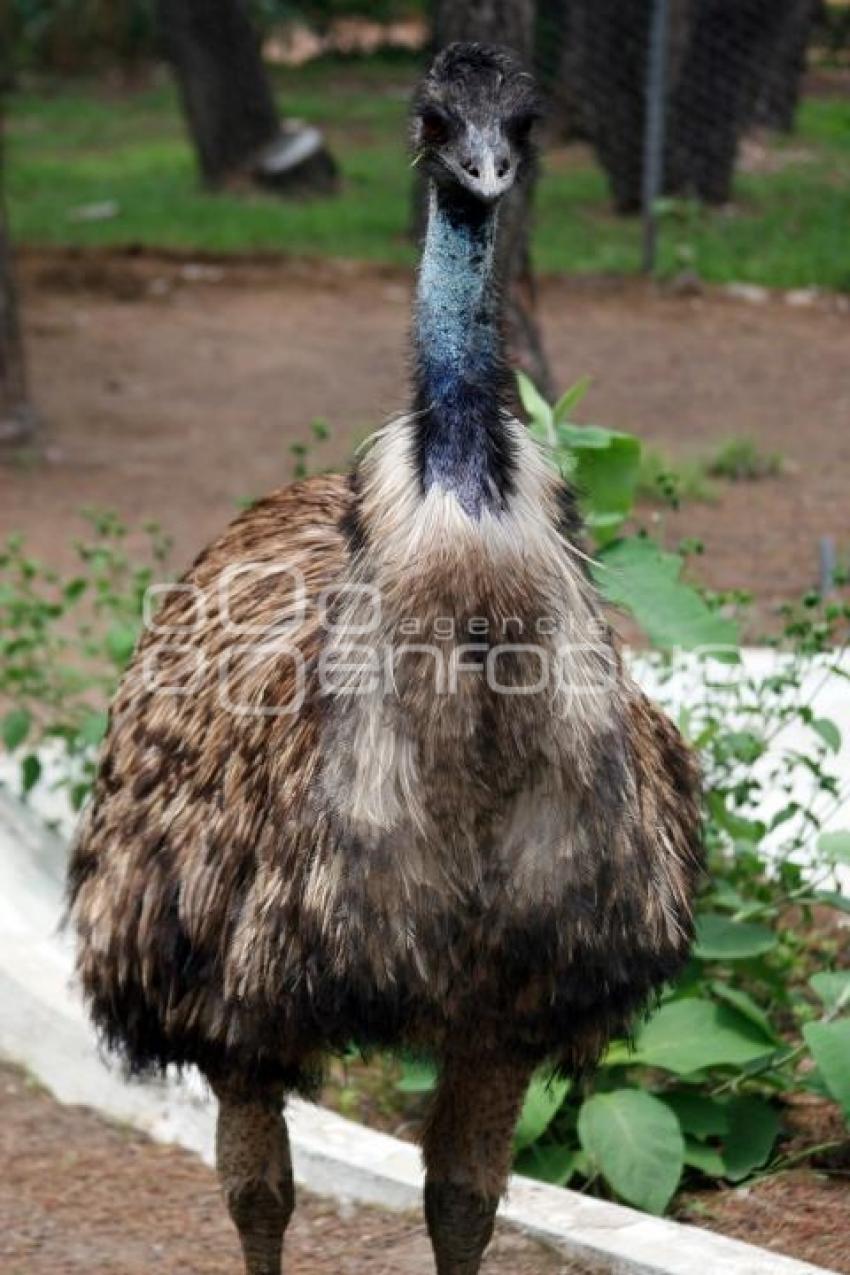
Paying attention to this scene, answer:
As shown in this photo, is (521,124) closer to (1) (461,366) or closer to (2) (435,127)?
(2) (435,127)

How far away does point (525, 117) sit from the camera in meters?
3.11

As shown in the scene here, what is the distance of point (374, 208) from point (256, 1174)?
13378mm

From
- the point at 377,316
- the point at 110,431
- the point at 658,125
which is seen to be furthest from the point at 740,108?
the point at 110,431

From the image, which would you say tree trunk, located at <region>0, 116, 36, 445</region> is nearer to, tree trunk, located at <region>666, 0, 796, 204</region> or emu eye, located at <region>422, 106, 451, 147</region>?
emu eye, located at <region>422, 106, 451, 147</region>

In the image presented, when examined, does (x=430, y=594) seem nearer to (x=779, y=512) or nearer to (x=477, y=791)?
(x=477, y=791)

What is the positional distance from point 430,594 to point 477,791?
0.90ft

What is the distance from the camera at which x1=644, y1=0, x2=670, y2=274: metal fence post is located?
13.8 m

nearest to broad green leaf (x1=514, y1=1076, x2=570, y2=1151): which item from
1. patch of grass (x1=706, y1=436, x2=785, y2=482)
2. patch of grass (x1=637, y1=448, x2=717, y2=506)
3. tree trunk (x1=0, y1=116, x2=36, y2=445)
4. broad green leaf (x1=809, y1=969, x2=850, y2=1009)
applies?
broad green leaf (x1=809, y1=969, x2=850, y2=1009)

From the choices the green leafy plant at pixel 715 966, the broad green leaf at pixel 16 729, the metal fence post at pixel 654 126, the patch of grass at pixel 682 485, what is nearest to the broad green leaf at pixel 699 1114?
the green leafy plant at pixel 715 966

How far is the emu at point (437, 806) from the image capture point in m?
3.02

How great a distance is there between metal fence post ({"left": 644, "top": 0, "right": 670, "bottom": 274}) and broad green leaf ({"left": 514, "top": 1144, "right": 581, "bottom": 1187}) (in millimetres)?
9767

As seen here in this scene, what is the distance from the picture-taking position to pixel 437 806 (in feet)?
10.2

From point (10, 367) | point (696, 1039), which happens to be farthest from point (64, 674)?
point (10, 367)

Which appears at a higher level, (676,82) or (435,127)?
(435,127)
